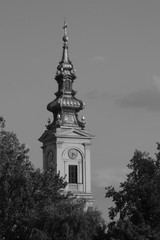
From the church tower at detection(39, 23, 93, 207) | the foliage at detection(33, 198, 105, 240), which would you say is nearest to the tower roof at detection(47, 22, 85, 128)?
the church tower at detection(39, 23, 93, 207)

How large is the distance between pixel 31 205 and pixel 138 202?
493 inches

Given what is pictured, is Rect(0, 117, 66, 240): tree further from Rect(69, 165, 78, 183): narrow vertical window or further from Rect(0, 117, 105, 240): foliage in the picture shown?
Rect(69, 165, 78, 183): narrow vertical window

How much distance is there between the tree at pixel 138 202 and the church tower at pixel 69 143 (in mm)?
55842

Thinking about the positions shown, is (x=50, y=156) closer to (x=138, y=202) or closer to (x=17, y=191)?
(x=17, y=191)

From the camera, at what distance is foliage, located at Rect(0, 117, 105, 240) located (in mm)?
86125

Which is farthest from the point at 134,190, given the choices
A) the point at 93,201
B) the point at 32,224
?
the point at 93,201

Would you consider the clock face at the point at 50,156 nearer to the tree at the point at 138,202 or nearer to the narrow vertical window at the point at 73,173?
the narrow vertical window at the point at 73,173

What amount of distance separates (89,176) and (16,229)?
168 feet

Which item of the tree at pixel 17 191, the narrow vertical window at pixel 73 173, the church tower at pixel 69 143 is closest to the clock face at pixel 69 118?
the church tower at pixel 69 143

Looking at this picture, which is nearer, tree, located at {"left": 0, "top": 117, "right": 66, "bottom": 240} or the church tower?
tree, located at {"left": 0, "top": 117, "right": 66, "bottom": 240}

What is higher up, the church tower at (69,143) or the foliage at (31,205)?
the church tower at (69,143)

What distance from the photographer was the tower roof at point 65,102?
142250 millimetres

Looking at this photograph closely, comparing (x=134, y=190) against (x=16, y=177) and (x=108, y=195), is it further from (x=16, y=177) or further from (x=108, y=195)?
(x=16, y=177)

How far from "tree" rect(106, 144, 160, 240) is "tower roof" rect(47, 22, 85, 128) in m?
58.5
